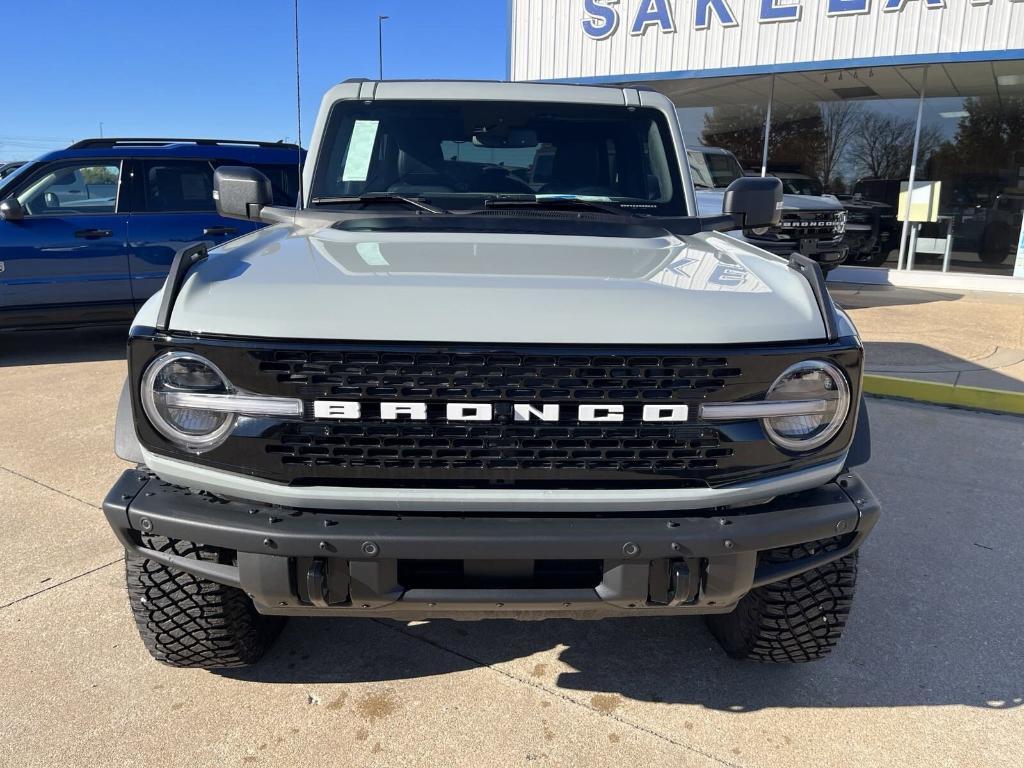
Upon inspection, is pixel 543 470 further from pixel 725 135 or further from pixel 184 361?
pixel 725 135

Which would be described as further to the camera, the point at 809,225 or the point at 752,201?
the point at 809,225

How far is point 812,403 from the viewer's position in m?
2.00

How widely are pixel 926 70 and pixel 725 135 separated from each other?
3403 mm

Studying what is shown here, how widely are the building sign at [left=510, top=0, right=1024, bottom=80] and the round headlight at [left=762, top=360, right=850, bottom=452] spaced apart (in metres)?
10.8

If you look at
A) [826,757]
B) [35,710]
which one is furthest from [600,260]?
[35,710]

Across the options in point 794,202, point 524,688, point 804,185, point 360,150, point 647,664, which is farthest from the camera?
point 804,185

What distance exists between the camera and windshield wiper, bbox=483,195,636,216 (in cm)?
305

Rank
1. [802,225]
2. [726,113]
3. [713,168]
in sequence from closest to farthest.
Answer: [802,225] < [713,168] < [726,113]

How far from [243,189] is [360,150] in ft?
1.71

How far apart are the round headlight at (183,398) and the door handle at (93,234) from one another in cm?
569

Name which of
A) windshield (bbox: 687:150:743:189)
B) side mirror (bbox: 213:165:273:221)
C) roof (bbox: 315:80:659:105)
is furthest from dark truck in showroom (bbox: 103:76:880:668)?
windshield (bbox: 687:150:743:189)

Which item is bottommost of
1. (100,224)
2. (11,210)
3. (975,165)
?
(100,224)

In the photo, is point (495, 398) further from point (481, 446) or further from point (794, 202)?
point (794, 202)

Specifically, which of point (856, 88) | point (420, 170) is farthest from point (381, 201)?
point (856, 88)
